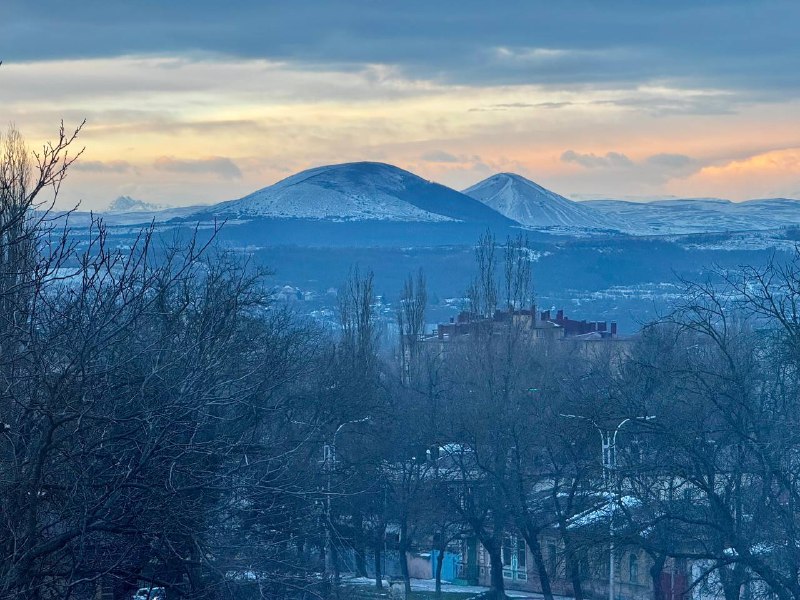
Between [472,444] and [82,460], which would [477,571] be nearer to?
[472,444]

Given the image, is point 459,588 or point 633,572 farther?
point 459,588

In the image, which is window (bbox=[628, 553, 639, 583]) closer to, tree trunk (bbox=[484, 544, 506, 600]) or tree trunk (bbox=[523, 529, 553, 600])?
tree trunk (bbox=[484, 544, 506, 600])

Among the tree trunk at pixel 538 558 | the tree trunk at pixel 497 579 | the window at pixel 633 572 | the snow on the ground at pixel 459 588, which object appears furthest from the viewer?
the snow on the ground at pixel 459 588

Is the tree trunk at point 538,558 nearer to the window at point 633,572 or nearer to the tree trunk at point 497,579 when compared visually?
the tree trunk at point 497,579

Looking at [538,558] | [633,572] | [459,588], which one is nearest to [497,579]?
[633,572]

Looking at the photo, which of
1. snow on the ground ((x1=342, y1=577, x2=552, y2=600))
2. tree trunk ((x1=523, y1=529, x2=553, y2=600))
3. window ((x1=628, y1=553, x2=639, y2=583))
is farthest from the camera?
snow on the ground ((x1=342, y1=577, x2=552, y2=600))

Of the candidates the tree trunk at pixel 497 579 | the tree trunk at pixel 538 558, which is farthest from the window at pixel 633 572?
the tree trunk at pixel 538 558

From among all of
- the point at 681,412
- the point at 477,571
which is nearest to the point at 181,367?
the point at 681,412

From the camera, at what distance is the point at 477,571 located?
4409 cm

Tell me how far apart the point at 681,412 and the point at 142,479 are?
557 inches

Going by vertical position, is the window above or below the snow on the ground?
above

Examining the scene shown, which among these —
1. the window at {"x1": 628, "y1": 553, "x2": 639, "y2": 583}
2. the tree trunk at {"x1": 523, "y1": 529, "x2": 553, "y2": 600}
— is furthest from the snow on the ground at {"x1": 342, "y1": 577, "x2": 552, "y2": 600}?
the tree trunk at {"x1": 523, "y1": 529, "x2": 553, "y2": 600}

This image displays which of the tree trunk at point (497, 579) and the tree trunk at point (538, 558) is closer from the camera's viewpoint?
the tree trunk at point (538, 558)

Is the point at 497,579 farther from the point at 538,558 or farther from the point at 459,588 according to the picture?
the point at 459,588
